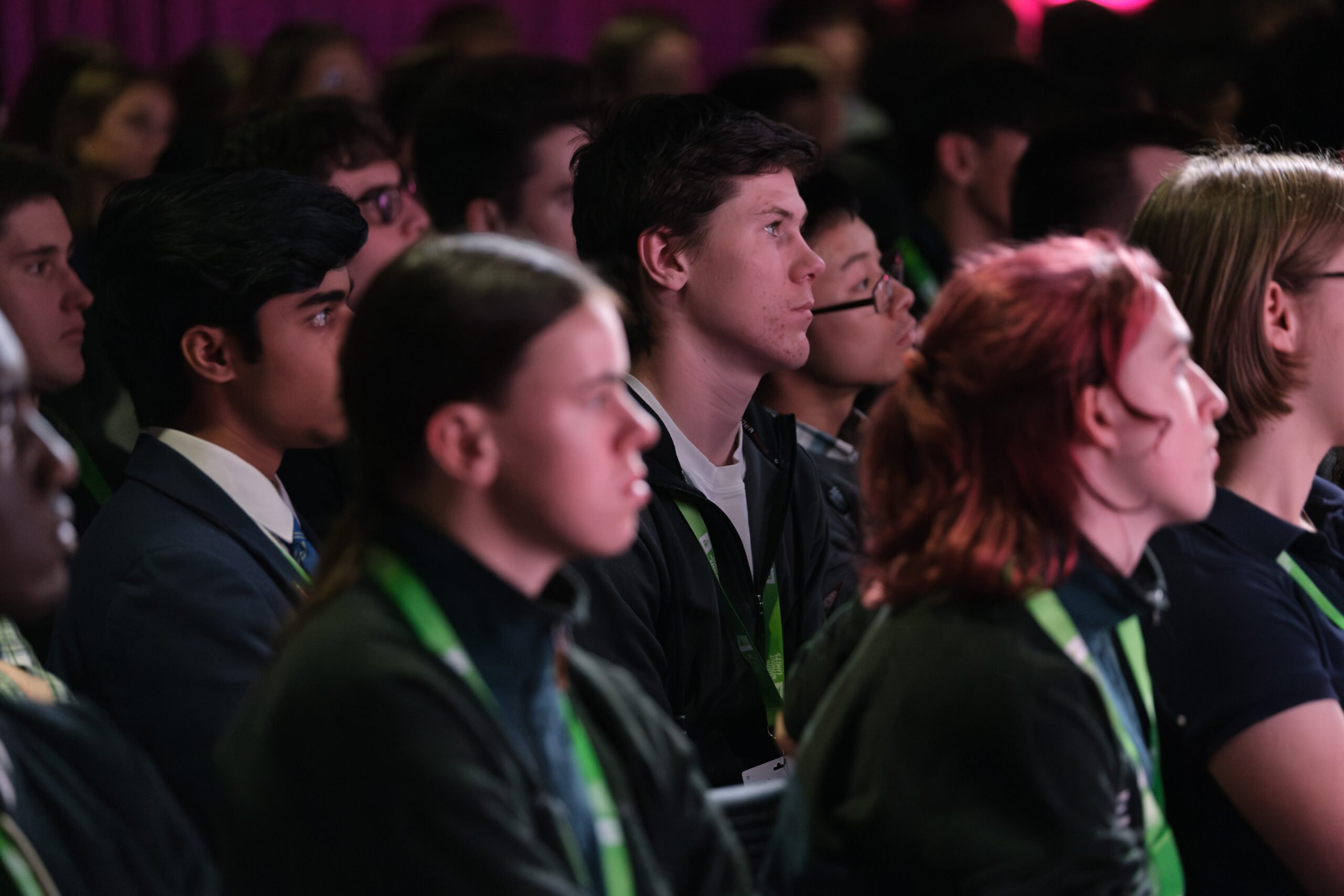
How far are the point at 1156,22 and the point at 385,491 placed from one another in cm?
555

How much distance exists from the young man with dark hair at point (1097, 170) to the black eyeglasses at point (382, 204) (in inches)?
54.5

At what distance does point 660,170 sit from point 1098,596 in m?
1.20

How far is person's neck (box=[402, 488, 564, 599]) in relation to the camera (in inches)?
55.7

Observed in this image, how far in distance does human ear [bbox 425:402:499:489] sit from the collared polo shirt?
35.8 inches

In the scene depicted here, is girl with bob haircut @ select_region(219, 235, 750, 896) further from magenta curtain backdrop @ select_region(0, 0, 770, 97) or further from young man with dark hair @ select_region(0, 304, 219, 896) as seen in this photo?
magenta curtain backdrop @ select_region(0, 0, 770, 97)

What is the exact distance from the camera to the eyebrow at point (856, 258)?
120 inches

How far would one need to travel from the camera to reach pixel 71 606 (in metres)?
2.06

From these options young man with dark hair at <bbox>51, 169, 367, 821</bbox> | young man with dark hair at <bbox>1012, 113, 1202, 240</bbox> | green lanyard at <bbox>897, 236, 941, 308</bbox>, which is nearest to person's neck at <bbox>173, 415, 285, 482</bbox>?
young man with dark hair at <bbox>51, 169, 367, 821</bbox>

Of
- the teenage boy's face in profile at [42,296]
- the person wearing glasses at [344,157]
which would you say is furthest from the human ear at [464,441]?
the person wearing glasses at [344,157]

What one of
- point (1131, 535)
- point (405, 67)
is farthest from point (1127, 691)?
point (405, 67)

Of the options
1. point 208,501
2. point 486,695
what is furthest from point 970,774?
point 208,501

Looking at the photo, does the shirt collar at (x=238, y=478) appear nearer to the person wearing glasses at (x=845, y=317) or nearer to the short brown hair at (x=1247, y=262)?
the person wearing glasses at (x=845, y=317)

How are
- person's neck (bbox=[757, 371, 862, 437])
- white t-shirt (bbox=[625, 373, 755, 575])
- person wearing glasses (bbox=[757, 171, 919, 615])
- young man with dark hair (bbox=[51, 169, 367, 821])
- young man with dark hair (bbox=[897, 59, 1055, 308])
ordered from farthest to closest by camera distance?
young man with dark hair (bbox=[897, 59, 1055, 308]) < person's neck (bbox=[757, 371, 862, 437]) < person wearing glasses (bbox=[757, 171, 919, 615]) < white t-shirt (bbox=[625, 373, 755, 575]) < young man with dark hair (bbox=[51, 169, 367, 821])

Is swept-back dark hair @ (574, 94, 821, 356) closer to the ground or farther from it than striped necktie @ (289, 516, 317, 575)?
farther from it
